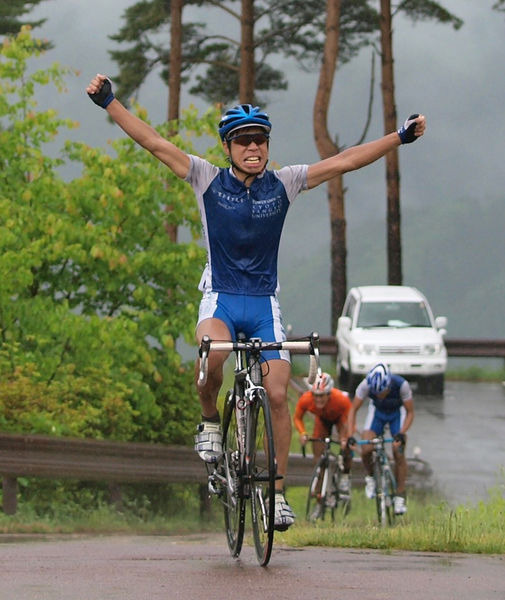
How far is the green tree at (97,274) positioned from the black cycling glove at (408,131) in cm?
1206

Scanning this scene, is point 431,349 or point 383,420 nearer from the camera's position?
point 383,420

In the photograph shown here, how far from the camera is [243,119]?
28.3ft

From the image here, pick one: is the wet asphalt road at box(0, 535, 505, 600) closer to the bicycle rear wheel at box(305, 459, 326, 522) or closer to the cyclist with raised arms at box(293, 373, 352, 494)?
the cyclist with raised arms at box(293, 373, 352, 494)

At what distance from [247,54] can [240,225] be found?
114 ft

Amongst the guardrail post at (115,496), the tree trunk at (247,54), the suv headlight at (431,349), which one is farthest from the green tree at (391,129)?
the guardrail post at (115,496)

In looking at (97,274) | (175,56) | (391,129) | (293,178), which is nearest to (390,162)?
(391,129)

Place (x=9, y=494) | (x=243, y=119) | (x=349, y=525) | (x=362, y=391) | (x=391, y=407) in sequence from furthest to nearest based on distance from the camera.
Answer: (x=391, y=407)
(x=362, y=391)
(x=9, y=494)
(x=349, y=525)
(x=243, y=119)

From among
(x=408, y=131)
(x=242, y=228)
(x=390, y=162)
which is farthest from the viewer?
(x=390, y=162)

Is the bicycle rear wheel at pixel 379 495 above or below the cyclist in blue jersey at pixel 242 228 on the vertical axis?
below

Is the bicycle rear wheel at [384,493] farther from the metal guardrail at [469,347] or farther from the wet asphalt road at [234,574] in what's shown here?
the metal guardrail at [469,347]

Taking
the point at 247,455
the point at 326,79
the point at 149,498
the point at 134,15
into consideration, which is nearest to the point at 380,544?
the point at 247,455

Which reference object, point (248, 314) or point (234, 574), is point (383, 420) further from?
point (234, 574)

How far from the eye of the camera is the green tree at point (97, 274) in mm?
21250

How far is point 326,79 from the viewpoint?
138ft
